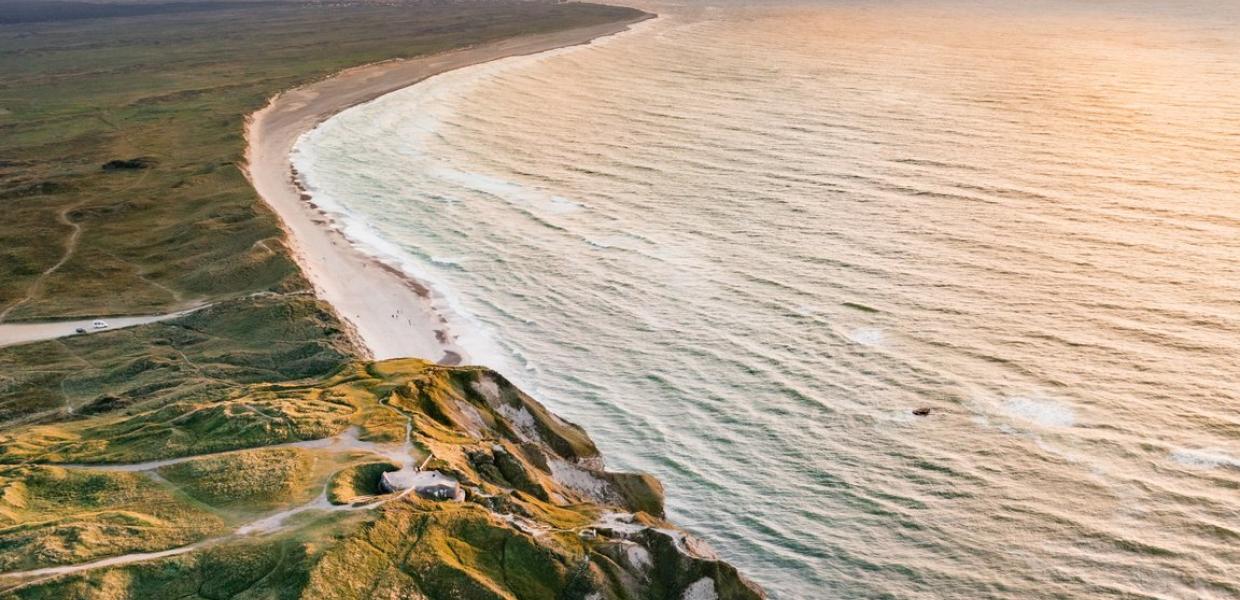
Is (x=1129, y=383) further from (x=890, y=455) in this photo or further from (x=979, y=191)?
(x=979, y=191)

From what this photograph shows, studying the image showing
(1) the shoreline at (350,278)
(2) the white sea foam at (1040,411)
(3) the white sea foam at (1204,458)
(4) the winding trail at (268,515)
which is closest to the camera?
(4) the winding trail at (268,515)

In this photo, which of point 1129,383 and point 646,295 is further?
point 646,295

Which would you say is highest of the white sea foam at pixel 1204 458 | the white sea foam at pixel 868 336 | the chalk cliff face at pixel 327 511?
the chalk cliff face at pixel 327 511

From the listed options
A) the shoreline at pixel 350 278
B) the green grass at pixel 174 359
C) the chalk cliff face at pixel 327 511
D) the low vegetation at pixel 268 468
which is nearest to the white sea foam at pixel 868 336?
the low vegetation at pixel 268 468

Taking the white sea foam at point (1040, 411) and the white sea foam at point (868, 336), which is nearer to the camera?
the white sea foam at point (1040, 411)

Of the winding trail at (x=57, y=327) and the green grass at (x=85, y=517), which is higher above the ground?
the green grass at (x=85, y=517)

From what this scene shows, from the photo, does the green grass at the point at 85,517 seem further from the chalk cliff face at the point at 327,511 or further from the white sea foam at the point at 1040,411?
the white sea foam at the point at 1040,411

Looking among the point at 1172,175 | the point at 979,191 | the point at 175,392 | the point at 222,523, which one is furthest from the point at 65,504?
the point at 1172,175
